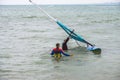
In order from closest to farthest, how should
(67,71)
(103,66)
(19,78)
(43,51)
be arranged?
(19,78) → (67,71) → (103,66) → (43,51)

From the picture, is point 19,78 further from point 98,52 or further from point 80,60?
point 98,52

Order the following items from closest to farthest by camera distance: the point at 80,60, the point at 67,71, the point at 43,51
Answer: the point at 67,71 → the point at 80,60 → the point at 43,51

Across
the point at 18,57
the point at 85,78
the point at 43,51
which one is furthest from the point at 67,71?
the point at 43,51

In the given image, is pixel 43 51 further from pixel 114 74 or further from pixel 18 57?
pixel 114 74

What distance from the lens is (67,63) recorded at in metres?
18.9

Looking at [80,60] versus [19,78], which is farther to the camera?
[80,60]

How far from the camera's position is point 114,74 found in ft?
52.4

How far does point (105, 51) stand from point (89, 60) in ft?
12.6

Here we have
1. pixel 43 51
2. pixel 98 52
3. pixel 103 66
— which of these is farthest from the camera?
pixel 43 51

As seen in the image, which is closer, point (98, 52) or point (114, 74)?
point (114, 74)

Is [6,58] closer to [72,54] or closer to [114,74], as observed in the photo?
[72,54]

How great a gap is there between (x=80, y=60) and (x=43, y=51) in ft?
14.7

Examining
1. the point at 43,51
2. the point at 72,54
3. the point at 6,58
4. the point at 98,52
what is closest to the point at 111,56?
the point at 98,52

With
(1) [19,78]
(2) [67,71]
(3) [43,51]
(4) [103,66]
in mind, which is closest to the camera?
(1) [19,78]
